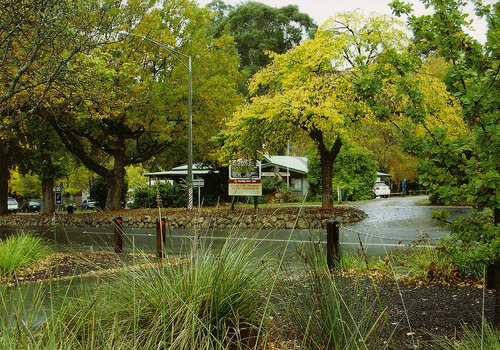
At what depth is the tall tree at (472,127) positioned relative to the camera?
401cm

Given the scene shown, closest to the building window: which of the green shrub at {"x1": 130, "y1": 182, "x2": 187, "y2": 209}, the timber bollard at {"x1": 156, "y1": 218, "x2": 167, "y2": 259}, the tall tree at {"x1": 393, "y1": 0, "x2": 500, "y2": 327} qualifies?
the green shrub at {"x1": 130, "y1": 182, "x2": 187, "y2": 209}

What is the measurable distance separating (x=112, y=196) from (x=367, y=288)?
2482 centimetres

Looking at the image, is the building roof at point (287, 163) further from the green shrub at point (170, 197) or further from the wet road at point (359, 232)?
the wet road at point (359, 232)

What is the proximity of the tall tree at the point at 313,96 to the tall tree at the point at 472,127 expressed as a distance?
12101 mm

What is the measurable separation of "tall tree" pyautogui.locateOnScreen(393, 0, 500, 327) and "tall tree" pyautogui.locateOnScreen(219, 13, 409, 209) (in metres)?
12.1

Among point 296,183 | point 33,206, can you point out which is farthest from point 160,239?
point 33,206

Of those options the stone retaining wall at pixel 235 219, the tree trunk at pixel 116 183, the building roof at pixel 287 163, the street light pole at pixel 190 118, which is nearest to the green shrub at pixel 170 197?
the tree trunk at pixel 116 183

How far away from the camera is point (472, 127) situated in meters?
4.42

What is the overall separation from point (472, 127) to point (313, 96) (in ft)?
44.8

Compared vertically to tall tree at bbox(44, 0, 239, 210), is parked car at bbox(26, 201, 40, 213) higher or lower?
lower

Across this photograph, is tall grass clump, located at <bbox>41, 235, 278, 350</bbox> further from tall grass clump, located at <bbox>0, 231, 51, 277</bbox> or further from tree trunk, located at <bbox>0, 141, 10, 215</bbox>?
tree trunk, located at <bbox>0, 141, 10, 215</bbox>

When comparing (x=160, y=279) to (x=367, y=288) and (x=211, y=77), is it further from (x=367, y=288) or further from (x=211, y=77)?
(x=211, y=77)

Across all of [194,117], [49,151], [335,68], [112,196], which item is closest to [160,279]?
[335,68]

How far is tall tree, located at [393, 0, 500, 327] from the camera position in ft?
13.1
